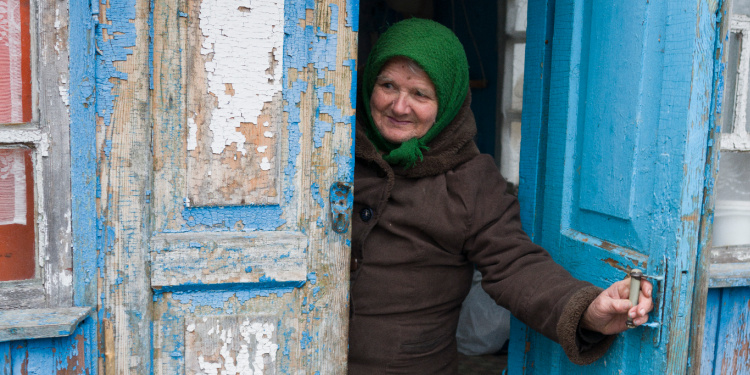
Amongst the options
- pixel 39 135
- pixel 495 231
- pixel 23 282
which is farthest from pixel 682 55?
pixel 23 282

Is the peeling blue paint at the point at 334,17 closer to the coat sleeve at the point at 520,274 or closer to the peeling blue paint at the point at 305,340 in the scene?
the coat sleeve at the point at 520,274

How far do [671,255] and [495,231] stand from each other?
1.80 ft

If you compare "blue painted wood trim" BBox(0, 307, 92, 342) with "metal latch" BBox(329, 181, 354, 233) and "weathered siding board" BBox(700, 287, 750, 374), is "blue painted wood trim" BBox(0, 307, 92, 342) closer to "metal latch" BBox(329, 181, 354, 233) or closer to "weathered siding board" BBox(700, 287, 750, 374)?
"metal latch" BBox(329, 181, 354, 233)

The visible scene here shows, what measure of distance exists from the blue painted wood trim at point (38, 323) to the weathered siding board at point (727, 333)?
180cm

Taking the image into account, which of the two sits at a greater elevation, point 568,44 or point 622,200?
point 568,44

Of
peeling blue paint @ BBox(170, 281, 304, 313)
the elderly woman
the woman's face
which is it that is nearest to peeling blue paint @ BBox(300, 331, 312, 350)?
peeling blue paint @ BBox(170, 281, 304, 313)

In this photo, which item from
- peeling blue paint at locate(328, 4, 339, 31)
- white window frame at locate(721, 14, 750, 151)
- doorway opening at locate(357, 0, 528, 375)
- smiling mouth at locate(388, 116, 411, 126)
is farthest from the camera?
doorway opening at locate(357, 0, 528, 375)

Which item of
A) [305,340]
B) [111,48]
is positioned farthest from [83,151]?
[305,340]

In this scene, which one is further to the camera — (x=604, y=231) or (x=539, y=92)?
(x=539, y=92)

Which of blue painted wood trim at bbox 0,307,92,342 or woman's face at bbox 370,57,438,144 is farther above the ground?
woman's face at bbox 370,57,438,144

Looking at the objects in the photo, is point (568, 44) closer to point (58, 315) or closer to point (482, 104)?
point (58, 315)

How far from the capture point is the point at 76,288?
4.75 ft

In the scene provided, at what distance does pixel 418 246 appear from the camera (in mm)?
1842

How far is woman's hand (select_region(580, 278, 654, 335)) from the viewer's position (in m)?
1.40
